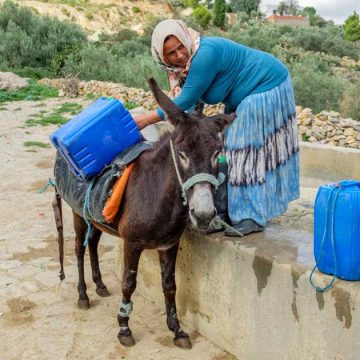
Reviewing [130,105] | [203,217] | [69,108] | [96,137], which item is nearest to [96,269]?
[96,137]

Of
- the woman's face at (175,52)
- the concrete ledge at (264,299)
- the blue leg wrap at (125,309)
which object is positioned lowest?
the blue leg wrap at (125,309)

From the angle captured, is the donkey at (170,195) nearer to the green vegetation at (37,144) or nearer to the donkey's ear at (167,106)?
the donkey's ear at (167,106)

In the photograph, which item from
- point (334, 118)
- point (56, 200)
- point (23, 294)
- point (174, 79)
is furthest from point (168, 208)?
point (334, 118)

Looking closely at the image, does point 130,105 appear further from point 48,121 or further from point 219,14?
point 219,14

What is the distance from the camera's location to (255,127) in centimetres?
357

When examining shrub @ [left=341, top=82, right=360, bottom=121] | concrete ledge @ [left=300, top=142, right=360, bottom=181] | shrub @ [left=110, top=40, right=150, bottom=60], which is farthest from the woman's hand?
shrub @ [left=110, top=40, right=150, bottom=60]

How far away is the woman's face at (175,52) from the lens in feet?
10.7

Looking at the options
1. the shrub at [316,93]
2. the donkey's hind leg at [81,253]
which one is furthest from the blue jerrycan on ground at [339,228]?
the shrub at [316,93]

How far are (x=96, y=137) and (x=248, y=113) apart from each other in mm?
1004

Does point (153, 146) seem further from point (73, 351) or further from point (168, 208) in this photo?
point (73, 351)

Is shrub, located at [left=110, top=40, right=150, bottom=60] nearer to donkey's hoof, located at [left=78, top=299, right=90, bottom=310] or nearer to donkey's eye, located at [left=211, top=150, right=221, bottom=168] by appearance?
donkey's hoof, located at [left=78, top=299, right=90, bottom=310]

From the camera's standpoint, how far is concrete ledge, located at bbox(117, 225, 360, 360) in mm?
2775

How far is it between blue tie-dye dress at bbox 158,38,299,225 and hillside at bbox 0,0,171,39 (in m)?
45.8

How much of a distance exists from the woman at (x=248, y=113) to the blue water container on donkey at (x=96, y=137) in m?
0.13
